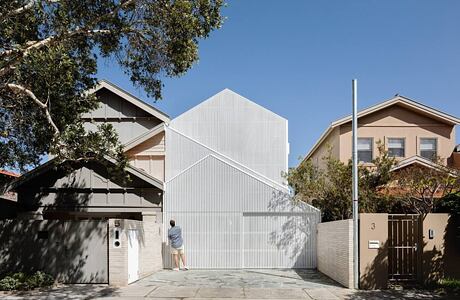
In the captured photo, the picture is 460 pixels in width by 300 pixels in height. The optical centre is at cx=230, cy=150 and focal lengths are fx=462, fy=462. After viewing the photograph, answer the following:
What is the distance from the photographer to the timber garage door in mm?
16906

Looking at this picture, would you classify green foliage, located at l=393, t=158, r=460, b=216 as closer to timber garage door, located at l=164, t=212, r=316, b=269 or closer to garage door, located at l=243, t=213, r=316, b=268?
timber garage door, located at l=164, t=212, r=316, b=269

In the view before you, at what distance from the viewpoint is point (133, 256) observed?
44.3ft

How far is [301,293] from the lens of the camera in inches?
463

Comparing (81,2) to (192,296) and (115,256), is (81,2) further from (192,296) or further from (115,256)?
(192,296)

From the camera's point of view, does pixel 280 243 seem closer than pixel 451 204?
No

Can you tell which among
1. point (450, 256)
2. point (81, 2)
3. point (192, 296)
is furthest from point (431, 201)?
point (81, 2)

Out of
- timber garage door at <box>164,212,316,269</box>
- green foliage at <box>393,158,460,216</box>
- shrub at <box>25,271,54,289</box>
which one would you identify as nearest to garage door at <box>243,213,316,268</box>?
timber garage door at <box>164,212,316,269</box>

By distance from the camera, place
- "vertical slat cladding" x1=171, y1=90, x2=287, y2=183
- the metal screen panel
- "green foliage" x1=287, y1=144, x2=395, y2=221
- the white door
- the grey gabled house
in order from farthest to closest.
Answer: "vertical slat cladding" x1=171, y1=90, x2=287, y2=183 → the metal screen panel → the grey gabled house → "green foliage" x1=287, y1=144, x2=395, y2=221 → the white door

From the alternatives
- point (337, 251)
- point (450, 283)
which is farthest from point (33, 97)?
point (450, 283)

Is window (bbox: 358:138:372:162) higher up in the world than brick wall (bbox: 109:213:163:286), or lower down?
higher up

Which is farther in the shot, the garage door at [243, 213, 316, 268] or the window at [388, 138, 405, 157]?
the window at [388, 138, 405, 157]

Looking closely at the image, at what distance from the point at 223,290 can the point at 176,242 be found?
4.55 metres

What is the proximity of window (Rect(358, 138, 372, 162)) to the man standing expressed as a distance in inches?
403

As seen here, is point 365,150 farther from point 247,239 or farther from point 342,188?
point 247,239
